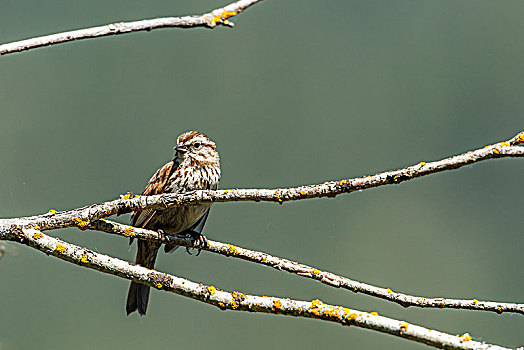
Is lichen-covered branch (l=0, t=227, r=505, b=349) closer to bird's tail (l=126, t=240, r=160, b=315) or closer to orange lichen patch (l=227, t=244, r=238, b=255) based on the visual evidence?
orange lichen patch (l=227, t=244, r=238, b=255)

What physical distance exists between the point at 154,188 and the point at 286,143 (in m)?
51.0

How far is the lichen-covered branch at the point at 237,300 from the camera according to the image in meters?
2.69

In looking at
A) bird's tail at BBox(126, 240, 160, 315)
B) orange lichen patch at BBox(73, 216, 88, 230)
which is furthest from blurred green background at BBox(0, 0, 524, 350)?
orange lichen patch at BBox(73, 216, 88, 230)

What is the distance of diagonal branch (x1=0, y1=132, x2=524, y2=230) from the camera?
3.07 m

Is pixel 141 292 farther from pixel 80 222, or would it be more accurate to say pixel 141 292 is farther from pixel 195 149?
pixel 80 222

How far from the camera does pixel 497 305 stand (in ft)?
11.5

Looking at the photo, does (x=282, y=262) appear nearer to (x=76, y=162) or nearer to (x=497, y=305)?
(x=497, y=305)

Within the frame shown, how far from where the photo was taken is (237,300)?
3.08 meters

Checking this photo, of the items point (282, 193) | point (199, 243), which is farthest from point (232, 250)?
point (199, 243)

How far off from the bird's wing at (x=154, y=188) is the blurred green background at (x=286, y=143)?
0.82 metres

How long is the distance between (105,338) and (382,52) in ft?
169

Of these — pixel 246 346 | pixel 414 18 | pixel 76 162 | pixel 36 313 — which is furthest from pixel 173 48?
pixel 36 313

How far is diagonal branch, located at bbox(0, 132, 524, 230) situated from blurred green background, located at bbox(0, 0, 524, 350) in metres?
3.13

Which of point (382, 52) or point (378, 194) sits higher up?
point (382, 52)
